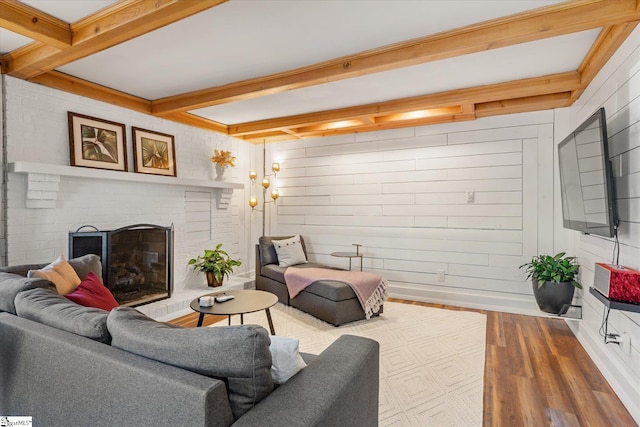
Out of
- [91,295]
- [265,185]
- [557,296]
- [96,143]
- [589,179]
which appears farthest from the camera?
[265,185]

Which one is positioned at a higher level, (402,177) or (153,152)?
(153,152)

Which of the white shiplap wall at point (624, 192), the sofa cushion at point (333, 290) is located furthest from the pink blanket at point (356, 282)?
the white shiplap wall at point (624, 192)

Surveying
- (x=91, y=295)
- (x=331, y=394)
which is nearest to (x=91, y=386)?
(x=331, y=394)

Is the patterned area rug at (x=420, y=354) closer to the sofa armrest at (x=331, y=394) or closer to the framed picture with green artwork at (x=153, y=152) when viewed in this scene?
the sofa armrest at (x=331, y=394)

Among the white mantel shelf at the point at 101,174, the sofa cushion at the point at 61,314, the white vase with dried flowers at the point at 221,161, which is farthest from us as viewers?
the white vase with dried flowers at the point at 221,161

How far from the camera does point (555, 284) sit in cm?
329

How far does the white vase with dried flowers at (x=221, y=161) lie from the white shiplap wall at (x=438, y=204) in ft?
3.44

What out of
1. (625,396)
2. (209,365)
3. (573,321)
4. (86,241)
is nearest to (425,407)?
(625,396)

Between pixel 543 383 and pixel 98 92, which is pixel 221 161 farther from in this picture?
pixel 543 383

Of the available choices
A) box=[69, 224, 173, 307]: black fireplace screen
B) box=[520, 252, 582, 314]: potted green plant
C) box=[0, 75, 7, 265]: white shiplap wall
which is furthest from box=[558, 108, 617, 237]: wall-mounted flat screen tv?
box=[0, 75, 7, 265]: white shiplap wall

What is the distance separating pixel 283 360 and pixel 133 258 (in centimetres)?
317

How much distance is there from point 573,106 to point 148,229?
15.9 feet

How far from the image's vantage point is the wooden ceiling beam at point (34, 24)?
2.10m

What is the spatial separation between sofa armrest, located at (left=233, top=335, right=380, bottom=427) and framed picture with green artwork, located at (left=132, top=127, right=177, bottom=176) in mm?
3347
